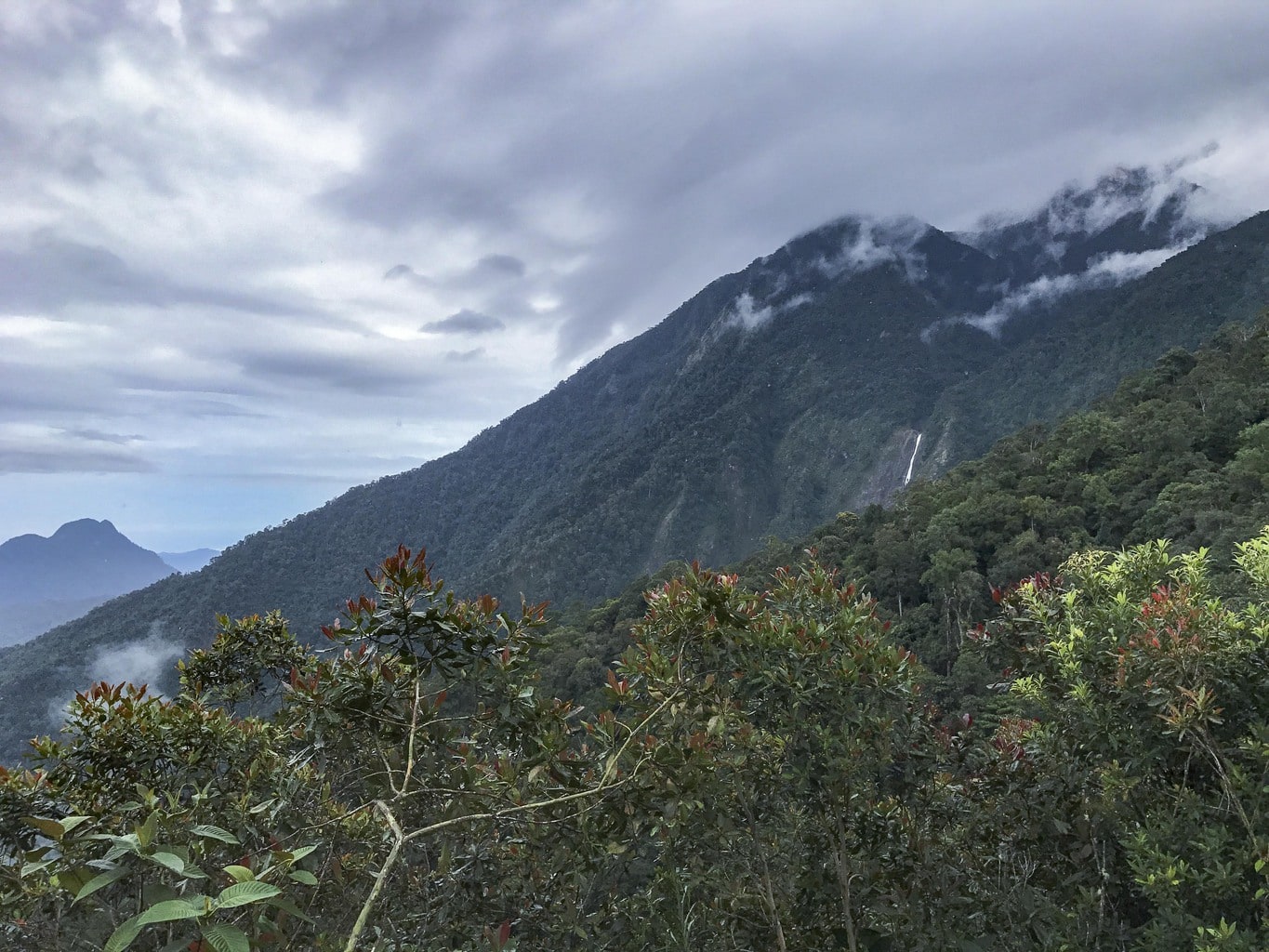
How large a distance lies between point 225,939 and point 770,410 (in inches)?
5239

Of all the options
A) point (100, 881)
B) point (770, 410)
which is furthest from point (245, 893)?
point (770, 410)

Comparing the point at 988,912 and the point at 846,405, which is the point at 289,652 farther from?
the point at 846,405

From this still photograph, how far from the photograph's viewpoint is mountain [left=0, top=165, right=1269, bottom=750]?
3728 inches

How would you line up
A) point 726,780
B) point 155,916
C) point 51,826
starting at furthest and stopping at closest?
point 726,780 < point 51,826 < point 155,916

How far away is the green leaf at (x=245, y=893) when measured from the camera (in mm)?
1215

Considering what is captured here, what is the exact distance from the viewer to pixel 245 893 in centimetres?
126

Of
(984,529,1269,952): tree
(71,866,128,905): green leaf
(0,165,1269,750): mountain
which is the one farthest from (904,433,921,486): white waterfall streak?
(71,866,128,905): green leaf

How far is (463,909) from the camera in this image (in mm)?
2816

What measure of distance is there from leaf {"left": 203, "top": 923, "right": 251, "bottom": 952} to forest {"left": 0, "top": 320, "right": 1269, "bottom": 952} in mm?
1069

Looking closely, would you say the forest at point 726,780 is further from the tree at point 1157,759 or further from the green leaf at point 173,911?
the green leaf at point 173,911

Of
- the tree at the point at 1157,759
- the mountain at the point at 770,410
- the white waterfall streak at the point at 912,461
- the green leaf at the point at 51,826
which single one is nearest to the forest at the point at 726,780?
the tree at the point at 1157,759

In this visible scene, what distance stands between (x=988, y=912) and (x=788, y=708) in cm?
123

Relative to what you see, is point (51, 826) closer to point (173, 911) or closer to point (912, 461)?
point (173, 911)

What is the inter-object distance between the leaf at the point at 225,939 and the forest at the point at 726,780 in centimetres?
107
